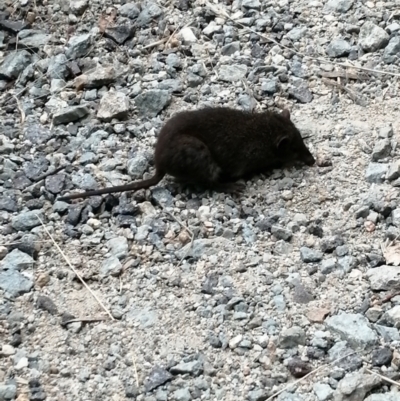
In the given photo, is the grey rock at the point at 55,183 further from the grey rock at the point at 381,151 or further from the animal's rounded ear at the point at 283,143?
the grey rock at the point at 381,151

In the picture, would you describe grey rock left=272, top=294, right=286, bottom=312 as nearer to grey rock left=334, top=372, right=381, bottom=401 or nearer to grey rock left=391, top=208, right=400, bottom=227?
grey rock left=334, top=372, right=381, bottom=401

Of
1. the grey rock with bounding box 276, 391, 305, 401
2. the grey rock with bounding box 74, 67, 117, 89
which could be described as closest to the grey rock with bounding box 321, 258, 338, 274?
the grey rock with bounding box 276, 391, 305, 401

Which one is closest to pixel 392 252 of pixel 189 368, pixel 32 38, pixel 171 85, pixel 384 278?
pixel 384 278

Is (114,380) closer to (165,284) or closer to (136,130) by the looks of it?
(165,284)

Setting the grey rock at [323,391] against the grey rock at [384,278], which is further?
the grey rock at [384,278]

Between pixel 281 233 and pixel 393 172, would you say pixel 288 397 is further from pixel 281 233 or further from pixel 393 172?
pixel 393 172

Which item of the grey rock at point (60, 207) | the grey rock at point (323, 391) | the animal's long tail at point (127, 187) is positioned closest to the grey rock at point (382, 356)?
the grey rock at point (323, 391)

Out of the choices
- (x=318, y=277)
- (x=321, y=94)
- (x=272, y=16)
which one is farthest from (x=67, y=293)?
(x=272, y=16)
